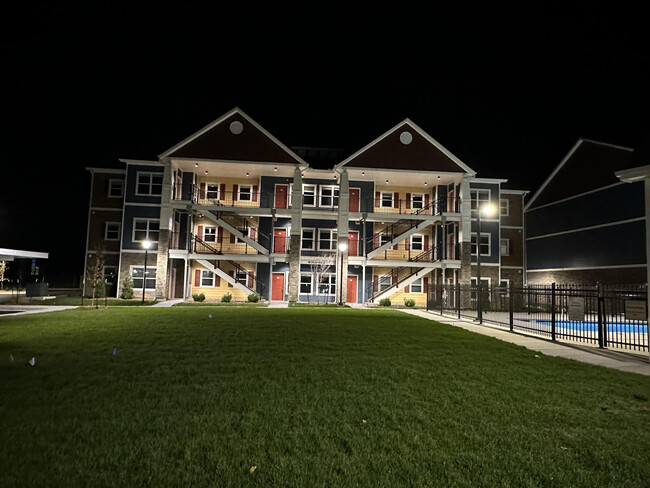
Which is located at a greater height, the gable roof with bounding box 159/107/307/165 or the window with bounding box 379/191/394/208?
the gable roof with bounding box 159/107/307/165

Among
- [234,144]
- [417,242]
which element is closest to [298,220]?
[234,144]

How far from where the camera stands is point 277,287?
3303cm

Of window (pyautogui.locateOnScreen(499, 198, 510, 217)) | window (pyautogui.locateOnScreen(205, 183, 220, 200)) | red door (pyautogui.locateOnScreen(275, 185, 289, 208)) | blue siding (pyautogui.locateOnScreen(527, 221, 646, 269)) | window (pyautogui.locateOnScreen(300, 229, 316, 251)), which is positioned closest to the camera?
blue siding (pyautogui.locateOnScreen(527, 221, 646, 269))

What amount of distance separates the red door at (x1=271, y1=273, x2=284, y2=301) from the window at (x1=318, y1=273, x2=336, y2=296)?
2983 millimetres

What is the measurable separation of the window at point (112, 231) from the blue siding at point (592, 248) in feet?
117

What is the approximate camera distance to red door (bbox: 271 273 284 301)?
108 ft

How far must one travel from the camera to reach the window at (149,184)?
32406 mm

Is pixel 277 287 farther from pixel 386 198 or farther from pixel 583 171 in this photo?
pixel 583 171

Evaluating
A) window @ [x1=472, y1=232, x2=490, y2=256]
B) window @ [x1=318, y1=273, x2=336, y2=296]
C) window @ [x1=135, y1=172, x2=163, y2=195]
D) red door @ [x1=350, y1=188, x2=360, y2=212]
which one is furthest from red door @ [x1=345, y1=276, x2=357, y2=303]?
window @ [x1=135, y1=172, x2=163, y2=195]

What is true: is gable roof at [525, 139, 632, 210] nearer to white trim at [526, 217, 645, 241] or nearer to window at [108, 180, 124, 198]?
white trim at [526, 217, 645, 241]

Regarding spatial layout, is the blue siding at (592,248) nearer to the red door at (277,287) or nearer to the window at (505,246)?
the window at (505,246)

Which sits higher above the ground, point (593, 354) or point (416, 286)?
point (416, 286)

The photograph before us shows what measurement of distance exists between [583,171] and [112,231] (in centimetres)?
3809

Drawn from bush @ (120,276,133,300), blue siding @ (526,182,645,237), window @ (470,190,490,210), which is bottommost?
bush @ (120,276,133,300)
